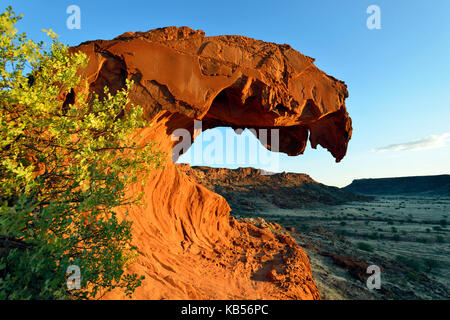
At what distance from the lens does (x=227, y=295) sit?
6281mm

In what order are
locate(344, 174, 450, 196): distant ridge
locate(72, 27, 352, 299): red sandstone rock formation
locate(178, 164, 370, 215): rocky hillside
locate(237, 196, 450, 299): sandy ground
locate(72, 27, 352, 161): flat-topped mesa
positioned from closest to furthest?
locate(72, 27, 352, 299): red sandstone rock formation
locate(72, 27, 352, 161): flat-topped mesa
locate(237, 196, 450, 299): sandy ground
locate(178, 164, 370, 215): rocky hillside
locate(344, 174, 450, 196): distant ridge

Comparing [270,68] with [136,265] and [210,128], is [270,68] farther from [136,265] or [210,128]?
[136,265]

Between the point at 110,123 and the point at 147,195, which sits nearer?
the point at 110,123

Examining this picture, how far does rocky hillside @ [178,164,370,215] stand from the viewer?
44.1 metres

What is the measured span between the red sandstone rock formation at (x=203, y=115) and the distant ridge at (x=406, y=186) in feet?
336

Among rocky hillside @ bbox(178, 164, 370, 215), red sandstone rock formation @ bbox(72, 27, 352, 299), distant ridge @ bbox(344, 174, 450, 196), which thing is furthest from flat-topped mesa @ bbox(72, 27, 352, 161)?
distant ridge @ bbox(344, 174, 450, 196)

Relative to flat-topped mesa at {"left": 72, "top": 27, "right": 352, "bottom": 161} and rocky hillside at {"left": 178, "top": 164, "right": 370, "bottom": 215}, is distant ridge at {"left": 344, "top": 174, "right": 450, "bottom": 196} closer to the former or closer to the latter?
rocky hillside at {"left": 178, "top": 164, "right": 370, "bottom": 215}

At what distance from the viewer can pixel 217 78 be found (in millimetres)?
8023

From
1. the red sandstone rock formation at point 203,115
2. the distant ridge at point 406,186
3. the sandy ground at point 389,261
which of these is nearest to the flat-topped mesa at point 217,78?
the red sandstone rock formation at point 203,115

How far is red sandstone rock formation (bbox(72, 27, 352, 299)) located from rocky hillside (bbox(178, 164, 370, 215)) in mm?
26893

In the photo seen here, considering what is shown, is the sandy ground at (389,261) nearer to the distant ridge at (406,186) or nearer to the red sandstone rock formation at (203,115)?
the red sandstone rock formation at (203,115)

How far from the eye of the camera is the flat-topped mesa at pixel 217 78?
6.85m
